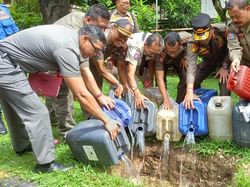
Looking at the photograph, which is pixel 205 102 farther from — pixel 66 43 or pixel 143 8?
pixel 143 8

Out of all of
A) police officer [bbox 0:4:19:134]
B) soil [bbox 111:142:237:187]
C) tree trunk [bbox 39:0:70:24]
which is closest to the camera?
soil [bbox 111:142:237:187]

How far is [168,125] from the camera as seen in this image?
16.4ft

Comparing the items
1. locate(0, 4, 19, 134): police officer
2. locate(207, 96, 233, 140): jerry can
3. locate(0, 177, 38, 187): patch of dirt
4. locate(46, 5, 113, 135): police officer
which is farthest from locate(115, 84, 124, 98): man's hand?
Answer: locate(0, 4, 19, 134): police officer

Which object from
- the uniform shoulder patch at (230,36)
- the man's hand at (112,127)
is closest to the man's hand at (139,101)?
the man's hand at (112,127)

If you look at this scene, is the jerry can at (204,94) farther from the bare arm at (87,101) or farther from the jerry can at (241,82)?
the bare arm at (87,101)

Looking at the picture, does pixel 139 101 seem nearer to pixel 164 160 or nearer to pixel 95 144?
pixel 164 160

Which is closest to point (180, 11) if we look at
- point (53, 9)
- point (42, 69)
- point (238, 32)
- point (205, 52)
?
point (53, 9)

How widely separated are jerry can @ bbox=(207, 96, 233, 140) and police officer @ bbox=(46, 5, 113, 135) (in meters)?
1.16

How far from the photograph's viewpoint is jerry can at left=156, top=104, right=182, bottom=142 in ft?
16.4

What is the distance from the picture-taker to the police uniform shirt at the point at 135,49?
203 inches

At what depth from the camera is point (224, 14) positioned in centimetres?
1024

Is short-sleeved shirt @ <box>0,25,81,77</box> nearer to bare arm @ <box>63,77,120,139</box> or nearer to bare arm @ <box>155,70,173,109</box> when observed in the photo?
bare arm @ <box>63,77,120,139</box>

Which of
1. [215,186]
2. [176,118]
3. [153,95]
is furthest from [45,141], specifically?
[153,95]

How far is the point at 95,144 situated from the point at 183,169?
132 cm
